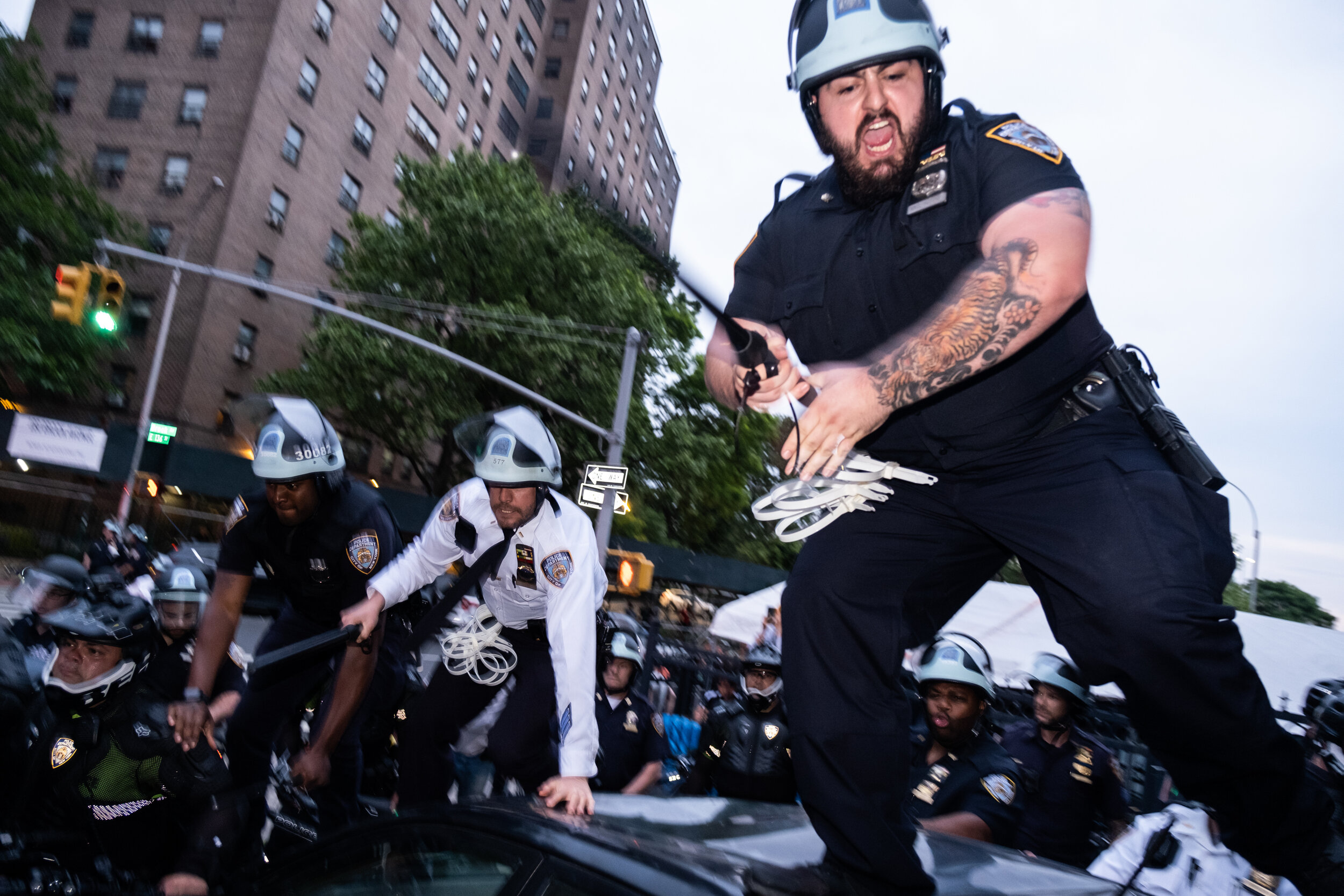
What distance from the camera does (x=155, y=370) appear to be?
23.2 metres

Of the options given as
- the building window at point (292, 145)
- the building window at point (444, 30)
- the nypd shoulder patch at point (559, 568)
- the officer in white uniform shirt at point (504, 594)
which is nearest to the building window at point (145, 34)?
the building window at point (292, 145)

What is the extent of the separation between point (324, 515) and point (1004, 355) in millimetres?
3584

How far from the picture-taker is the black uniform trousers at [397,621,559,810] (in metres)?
3.98

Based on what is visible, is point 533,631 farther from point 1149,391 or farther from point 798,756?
point 1149,391

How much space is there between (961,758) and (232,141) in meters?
30.1

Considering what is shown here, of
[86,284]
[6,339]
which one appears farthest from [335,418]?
[86,284]

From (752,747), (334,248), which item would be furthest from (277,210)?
(752,747)

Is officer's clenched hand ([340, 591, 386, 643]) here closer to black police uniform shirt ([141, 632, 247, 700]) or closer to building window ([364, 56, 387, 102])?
black police uniform shirt ([141, 632, 247, 700])

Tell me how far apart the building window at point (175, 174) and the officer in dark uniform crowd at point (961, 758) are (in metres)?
30.3

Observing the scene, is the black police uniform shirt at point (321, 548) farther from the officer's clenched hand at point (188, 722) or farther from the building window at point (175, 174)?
the building window at point (175, 174)

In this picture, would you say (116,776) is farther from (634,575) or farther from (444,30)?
(444,30)

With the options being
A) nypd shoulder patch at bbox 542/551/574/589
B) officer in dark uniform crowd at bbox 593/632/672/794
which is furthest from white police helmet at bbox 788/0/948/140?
officer in dark uniform crowd at bbox 593/632/672/794

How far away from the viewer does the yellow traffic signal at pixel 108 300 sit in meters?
13.6

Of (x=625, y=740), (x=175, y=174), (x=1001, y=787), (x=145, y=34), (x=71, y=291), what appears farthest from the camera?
(x=145, y=34)
